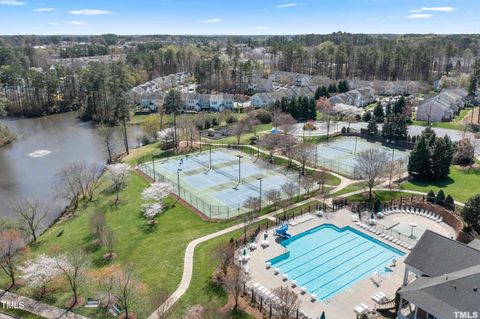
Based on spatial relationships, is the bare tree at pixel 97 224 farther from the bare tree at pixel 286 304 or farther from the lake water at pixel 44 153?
the bare tree at pixel 286 304

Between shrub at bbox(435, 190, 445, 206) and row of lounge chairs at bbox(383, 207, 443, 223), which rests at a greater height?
shrub at bbox(435, 190, 445, 206)

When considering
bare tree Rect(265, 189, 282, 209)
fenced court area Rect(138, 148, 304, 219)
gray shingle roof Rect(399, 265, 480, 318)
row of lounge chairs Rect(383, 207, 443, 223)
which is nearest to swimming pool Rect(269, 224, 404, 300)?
bare tree Rect(265, 189, 282, 209)

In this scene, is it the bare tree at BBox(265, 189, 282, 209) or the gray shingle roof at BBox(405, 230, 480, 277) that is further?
the bare tree at BBox(265, 189, 282, 209)

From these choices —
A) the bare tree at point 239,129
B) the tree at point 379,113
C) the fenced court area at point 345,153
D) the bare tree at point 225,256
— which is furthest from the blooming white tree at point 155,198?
the tree at point 379,113

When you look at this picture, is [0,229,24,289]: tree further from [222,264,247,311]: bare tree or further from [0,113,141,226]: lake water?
[222,264,247,311]: bare tree

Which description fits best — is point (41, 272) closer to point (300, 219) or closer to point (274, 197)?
point (274, 197)

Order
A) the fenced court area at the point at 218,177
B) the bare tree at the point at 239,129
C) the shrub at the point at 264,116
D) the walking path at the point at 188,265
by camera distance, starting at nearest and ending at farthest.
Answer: the walking path at the point at 188,265
the fenced court area at the point at 218,177
the bare tree at the point at 239,129
the shrub at the point at 264,116
